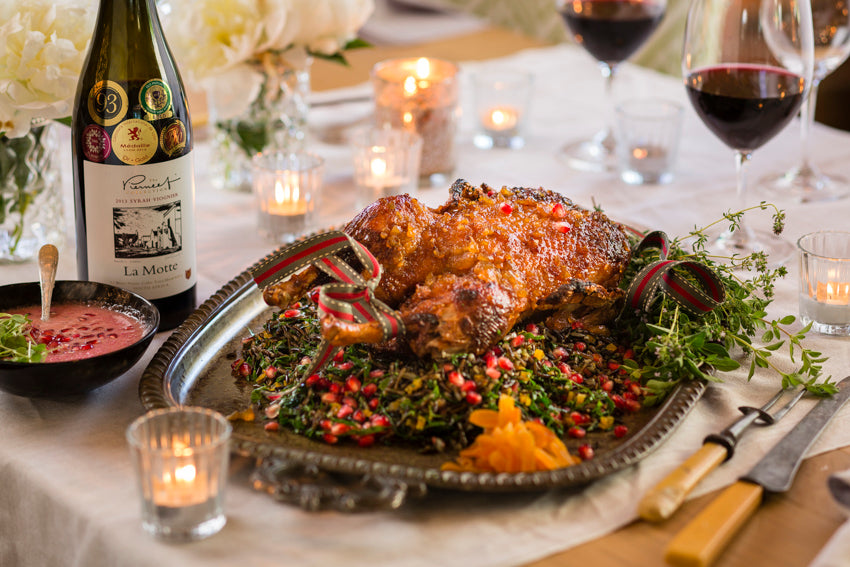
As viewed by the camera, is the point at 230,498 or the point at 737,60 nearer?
the point at 230,498

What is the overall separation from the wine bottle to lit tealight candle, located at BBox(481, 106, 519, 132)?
1156 millimetres

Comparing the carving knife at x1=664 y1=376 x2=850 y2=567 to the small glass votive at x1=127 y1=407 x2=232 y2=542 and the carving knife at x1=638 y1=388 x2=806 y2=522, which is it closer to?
the carving knife at x1=638 y1=388 x2=806 y2=522

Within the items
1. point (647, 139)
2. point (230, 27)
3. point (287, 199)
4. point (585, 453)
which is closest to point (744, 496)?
point (585, 453)

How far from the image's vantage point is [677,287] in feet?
4.67

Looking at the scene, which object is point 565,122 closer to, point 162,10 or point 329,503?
point 162,10

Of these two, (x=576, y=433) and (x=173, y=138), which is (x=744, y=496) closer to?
(x=576, y=433)

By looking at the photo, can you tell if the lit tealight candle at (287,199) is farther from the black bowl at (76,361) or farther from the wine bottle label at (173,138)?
the black bowl at (76,361)

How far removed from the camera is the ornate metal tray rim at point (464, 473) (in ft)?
3.42

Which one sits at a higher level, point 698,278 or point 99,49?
point 99,49

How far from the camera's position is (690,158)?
7.95ft

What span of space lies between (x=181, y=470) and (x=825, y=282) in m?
1.08

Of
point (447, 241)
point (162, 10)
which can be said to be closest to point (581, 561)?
point (447, 241)

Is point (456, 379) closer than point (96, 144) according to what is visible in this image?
Yes

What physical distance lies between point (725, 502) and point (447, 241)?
57 cm
